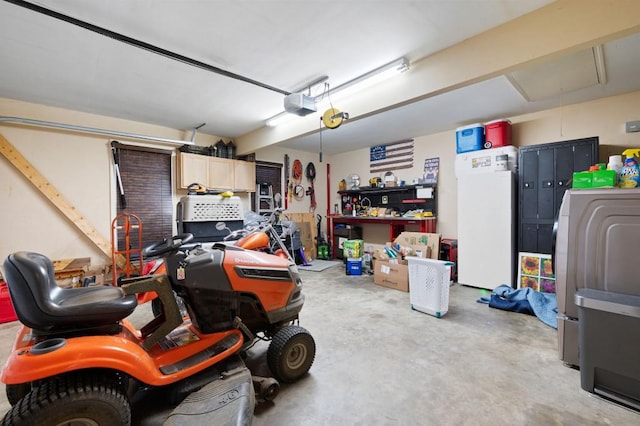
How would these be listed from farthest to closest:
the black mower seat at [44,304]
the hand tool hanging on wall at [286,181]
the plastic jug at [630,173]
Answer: the hand tool hanging on wall at [286,181]
the plastic jug at [630,173]
the black mower seat at [44,304]

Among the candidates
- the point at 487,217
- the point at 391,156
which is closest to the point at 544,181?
the point at 487,217

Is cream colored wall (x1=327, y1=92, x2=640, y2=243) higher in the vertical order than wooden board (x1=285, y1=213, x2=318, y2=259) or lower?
higher

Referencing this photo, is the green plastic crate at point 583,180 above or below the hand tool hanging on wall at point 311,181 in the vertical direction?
below

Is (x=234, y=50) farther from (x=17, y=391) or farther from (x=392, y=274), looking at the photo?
(x=392, y=274)

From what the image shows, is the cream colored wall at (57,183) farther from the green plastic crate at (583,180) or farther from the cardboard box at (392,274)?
the green plastic crate at (583,180)

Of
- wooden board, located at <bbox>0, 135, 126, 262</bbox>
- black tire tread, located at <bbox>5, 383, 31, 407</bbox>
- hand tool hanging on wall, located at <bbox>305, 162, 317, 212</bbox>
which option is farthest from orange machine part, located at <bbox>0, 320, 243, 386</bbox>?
hand tool hanging on wall, located at <bbox>305, 162, 317, 212</bbox>

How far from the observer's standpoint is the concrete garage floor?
5.47ft

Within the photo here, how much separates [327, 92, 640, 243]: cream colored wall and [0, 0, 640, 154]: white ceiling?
0.22 metres

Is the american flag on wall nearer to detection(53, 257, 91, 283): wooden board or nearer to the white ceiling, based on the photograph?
the white ceiling

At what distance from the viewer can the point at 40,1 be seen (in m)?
1.88

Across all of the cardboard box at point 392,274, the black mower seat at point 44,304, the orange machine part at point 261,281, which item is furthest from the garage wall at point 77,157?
the orange machine part at point 261,281

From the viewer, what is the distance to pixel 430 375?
6.82ft

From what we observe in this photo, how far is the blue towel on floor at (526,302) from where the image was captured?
307 centimetres

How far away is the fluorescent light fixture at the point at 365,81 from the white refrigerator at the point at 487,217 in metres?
2.22
